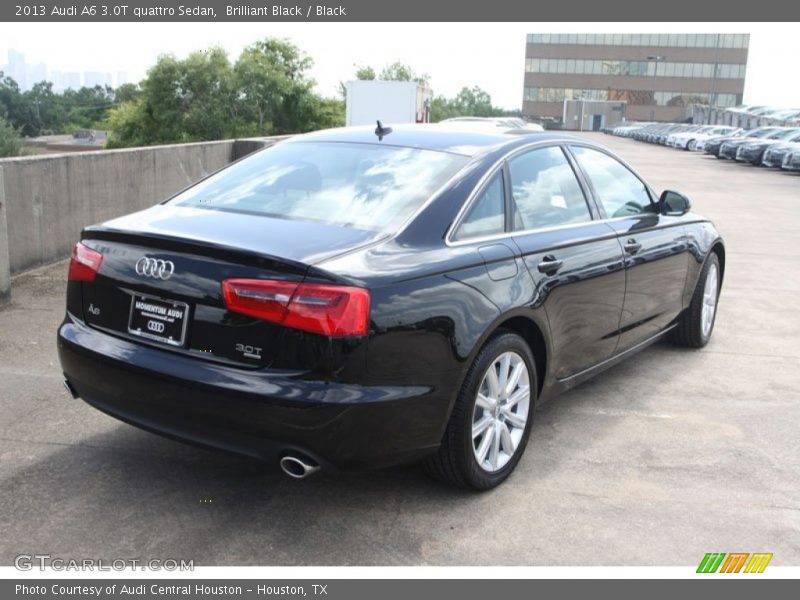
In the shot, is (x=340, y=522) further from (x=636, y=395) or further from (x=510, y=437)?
(x=636, y=395)

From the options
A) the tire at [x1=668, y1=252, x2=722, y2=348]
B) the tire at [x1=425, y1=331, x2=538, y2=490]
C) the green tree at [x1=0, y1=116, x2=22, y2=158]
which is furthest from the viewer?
the green tree at [x1=0, y1=116, x2=22, y2=158]

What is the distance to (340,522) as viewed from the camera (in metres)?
3.62

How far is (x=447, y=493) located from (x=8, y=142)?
2238 centimetres

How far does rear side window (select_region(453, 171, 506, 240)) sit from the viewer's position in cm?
391

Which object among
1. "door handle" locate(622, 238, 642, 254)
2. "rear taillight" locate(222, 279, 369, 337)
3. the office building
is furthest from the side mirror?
the office building

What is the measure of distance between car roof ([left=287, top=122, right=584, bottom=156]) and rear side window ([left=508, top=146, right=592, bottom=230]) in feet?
0.36

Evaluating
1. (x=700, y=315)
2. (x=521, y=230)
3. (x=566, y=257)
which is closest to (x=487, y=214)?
(x=521, y=230)

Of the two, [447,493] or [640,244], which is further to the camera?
[640,244]

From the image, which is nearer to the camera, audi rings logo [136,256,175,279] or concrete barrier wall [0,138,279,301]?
audi rings logo [136,256,175,279]

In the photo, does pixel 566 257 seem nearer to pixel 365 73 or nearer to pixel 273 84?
pixel 273 84

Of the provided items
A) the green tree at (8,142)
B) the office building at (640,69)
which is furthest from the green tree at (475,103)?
the green tree at (8,142)

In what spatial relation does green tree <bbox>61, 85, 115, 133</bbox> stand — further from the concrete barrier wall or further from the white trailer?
the concrete barrier wall

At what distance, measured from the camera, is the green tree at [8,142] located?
72.5ft

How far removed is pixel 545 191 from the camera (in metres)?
4.57
